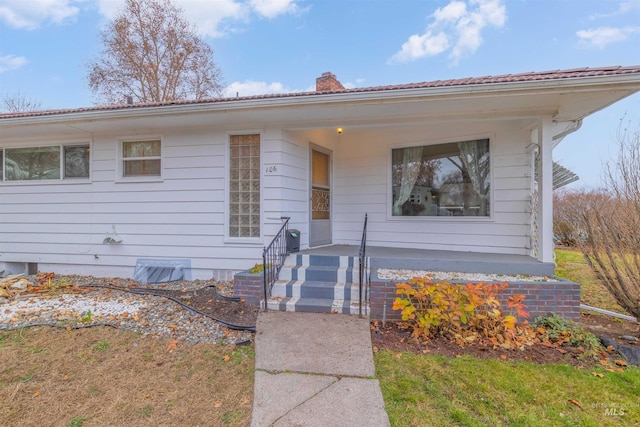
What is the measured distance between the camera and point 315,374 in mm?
2699

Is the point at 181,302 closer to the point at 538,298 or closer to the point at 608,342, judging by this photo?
the point at 538,298

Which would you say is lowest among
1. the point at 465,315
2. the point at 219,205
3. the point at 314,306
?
the point at 314,306

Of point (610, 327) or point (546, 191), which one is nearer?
point (610, 327)

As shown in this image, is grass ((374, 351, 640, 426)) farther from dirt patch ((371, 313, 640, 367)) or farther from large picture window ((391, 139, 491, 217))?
large picture window ((391, 139, 491, 217))

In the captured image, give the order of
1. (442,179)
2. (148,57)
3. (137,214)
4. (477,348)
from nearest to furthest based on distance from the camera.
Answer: (477,348) < (442,179) < (137,214) < (148,57)

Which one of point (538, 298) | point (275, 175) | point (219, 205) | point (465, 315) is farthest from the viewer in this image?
point (219, 205)

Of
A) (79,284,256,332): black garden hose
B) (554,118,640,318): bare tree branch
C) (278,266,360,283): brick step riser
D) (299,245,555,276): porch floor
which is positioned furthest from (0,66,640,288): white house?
(278,266,360,283): brick step riser

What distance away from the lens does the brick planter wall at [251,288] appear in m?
4.28

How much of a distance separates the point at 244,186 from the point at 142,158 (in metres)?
2.20

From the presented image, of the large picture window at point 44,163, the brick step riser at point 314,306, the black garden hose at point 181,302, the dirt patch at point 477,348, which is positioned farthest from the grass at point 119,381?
the large picture window at point 44,163

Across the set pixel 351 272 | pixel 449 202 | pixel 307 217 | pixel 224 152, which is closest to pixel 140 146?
pixel 224 152

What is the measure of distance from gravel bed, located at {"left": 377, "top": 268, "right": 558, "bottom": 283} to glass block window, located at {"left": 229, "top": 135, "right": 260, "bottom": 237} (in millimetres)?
2441

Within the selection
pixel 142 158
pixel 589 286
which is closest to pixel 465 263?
pixel 589 286

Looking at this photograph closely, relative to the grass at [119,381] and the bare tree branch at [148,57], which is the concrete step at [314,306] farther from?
the bare tree branch at [148,57]
